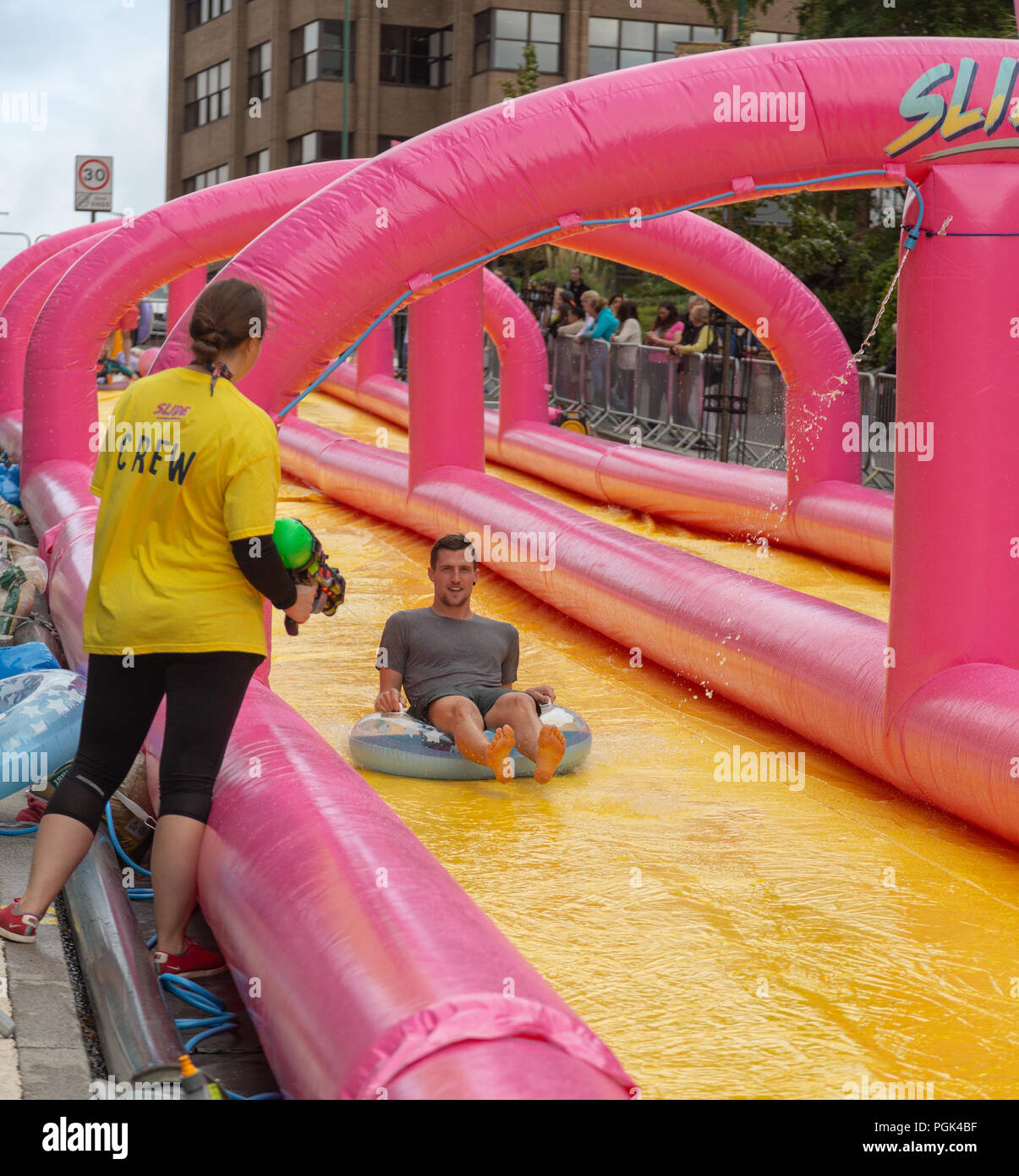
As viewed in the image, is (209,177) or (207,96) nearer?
(209,177)

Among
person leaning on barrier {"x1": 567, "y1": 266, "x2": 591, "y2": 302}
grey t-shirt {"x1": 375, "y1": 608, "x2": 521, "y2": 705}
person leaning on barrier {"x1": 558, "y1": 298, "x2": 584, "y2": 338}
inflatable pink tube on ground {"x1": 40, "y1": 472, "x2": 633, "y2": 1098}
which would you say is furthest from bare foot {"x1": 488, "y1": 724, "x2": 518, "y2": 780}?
person leaning on barrier {"x1": 567, "y1": 266, "x2": 591, "y2": 302}

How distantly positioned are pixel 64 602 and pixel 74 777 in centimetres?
346

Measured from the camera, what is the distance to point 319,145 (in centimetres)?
3997

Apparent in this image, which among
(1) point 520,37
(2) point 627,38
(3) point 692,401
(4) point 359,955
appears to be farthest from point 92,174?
(2) point 627,38

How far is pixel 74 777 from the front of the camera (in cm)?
389

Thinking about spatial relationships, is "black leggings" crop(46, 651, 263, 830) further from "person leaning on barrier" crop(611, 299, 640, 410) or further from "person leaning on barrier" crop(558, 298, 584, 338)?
"person leaning on barrier" crop(558, 298, 584, 338)

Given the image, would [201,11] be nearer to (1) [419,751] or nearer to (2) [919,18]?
(2) [919,18]

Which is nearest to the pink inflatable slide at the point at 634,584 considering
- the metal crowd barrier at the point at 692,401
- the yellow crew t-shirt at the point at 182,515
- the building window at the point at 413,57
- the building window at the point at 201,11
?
the yellow crew t-shirt at the point at 182,515

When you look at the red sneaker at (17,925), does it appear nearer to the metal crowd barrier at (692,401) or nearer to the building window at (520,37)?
the metal crowd barrier at (692,401)

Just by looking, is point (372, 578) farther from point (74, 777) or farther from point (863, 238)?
point (863, 238)

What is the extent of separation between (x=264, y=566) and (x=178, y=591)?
22 centimetres

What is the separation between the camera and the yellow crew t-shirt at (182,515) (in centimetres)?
379

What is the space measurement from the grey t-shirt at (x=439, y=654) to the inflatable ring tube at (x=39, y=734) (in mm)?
1235

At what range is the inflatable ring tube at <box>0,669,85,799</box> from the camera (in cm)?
502
